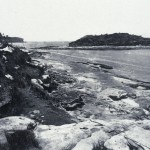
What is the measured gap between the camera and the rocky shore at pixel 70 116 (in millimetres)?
5844

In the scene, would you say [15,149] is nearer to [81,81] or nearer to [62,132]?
[62,132]

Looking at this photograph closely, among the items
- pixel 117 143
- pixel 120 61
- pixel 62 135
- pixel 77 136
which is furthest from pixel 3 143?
pixel 120 61

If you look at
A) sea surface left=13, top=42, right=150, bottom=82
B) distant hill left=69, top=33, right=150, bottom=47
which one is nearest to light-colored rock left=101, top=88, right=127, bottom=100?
sea surface left=13, top=42, right=150, bottom=82

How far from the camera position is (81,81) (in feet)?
51.4

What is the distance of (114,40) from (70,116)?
226 feet

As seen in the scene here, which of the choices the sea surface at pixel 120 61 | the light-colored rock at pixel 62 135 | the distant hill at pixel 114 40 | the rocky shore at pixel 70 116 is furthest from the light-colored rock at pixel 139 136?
the distant hill at pixel 114 40

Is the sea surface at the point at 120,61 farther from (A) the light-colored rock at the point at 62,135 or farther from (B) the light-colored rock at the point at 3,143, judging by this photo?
(B) the light-colored rock at the point at 3,143

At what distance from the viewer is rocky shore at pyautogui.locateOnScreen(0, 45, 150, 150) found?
5844 millimetres

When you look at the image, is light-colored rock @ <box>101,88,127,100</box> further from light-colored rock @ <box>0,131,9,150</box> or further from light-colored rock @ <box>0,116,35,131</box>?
light-colored rock @ <box>0,131,9,150</box>

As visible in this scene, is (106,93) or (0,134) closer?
(0,134)

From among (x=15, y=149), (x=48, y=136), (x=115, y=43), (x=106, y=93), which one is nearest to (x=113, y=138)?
(x=48, y=136)

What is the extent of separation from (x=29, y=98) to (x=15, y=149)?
177 inches

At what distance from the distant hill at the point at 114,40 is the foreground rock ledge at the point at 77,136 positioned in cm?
6663

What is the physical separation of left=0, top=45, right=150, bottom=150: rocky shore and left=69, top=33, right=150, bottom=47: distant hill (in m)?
60.6
